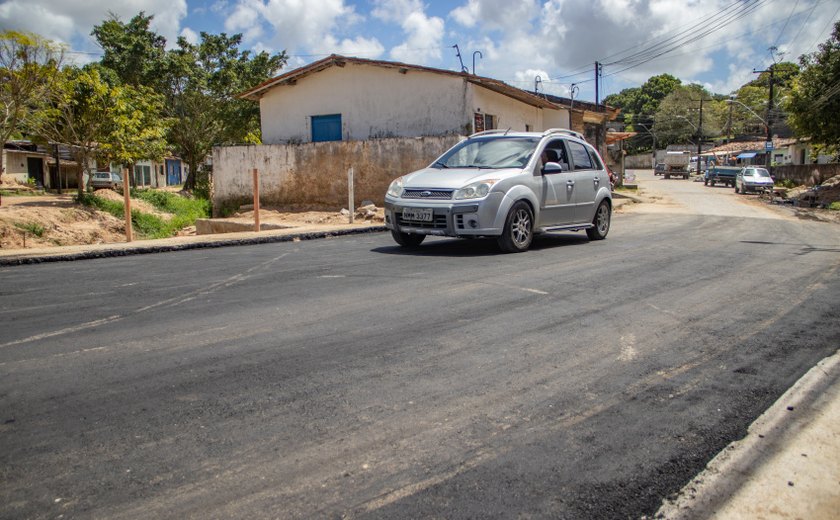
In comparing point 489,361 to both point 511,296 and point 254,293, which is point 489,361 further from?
point 254,293

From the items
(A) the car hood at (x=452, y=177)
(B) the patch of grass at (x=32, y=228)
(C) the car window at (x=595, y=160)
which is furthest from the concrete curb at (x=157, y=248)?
(B) the patch of grass at (x=32, y=228)

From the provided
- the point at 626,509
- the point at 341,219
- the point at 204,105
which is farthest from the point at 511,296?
the point at 204,105

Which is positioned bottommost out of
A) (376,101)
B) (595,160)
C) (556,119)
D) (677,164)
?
(595,160)

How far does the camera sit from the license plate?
8.77 m

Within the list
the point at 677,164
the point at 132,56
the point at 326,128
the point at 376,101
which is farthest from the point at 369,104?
the point at 677,164

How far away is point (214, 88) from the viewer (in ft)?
135

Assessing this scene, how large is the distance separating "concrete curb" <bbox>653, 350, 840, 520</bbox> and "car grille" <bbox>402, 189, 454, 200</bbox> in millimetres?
5409

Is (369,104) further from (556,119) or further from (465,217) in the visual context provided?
(465,217)

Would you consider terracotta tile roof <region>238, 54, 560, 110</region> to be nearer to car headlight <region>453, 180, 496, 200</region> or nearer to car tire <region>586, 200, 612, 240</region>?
car tire <region>586, 200, 612, 240</region>

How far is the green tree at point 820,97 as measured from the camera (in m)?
28.9

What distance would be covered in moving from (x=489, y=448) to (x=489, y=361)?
1.23m

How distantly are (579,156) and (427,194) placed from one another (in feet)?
10.3

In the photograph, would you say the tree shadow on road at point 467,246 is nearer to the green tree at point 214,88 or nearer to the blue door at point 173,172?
the green tree at point 214,88

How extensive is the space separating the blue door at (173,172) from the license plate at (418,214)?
61514 millimetres
